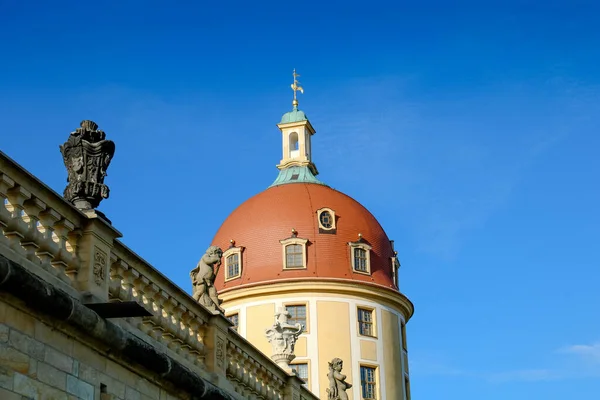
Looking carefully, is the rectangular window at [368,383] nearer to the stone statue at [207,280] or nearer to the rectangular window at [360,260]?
the rectangular window at [360,260]

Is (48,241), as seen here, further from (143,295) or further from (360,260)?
(360,260)

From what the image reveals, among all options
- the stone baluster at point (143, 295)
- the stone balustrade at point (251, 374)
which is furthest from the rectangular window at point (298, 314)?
the stone baluster at point (143, 295)

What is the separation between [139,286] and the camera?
13414mm

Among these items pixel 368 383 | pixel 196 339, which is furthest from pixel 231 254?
pixel 196 339

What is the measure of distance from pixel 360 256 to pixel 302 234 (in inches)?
111

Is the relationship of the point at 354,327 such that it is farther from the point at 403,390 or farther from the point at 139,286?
the point at 139,286

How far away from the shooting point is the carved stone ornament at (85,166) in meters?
12.4

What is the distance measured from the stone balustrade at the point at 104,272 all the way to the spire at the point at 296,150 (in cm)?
3202

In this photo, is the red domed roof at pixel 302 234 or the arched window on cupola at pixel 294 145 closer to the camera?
the red domed roof at pixel 302 234

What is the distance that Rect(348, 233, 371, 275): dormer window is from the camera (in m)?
44.9

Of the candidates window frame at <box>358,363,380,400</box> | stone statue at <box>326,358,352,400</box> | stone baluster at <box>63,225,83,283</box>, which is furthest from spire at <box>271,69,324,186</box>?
stone baluster at <box>63,225,83,283</box>

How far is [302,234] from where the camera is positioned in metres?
45.2

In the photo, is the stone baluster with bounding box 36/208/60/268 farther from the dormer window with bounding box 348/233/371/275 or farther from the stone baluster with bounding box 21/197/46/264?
the dormer window with bounding box 348/233/371/275

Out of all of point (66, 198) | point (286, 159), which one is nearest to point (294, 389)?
point (66, 198)
